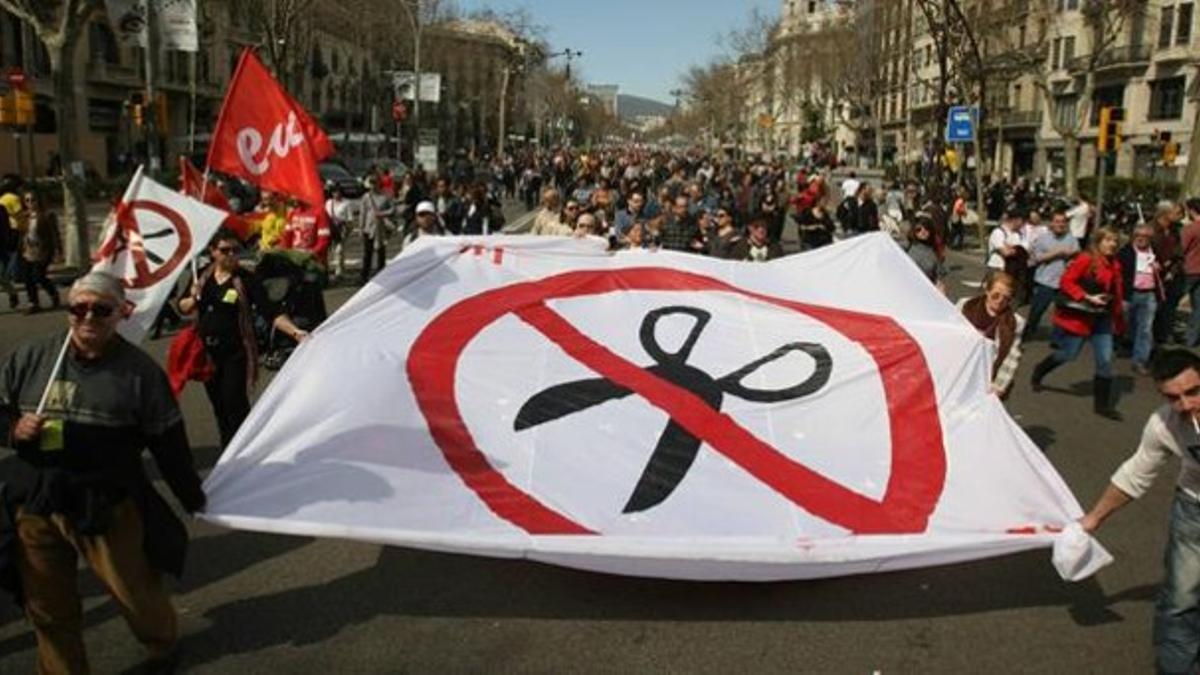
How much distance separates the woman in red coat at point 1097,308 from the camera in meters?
9.10

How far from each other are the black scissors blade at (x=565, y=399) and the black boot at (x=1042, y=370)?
19.8 ft

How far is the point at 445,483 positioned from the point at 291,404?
89cm

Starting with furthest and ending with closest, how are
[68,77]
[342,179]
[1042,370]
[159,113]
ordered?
[342,179], [159,113], [68,77], [1042,370]

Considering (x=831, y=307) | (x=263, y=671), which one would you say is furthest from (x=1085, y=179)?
(x=263, y=671)

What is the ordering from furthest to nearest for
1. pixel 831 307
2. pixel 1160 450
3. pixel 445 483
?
pixel 831 307, pixel 445 483, pixel 1160 450

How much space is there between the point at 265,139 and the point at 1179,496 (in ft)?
18.1

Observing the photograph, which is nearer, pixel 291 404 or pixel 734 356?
pixel 291 404

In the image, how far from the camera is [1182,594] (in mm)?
4035

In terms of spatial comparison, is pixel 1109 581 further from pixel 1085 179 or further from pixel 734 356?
pixel 1085 179

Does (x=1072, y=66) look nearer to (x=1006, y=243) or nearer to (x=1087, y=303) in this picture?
(x=1006, y=243)

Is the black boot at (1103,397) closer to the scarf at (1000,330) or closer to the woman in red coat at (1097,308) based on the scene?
the woman in red coat at (1097,308)

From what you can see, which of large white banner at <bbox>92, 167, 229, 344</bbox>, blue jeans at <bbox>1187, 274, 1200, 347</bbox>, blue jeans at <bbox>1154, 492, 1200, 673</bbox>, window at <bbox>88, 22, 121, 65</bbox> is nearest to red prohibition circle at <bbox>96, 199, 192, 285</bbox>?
large white banner at <bbox>92, 167, 229, 344</bbox>

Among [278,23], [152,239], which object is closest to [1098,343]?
[152,239]

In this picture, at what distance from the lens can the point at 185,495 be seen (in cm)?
431
